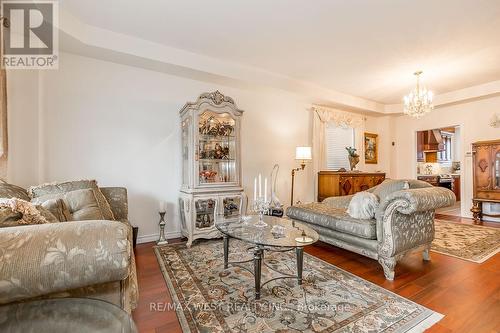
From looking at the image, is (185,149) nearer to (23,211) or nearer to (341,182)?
(23,211)

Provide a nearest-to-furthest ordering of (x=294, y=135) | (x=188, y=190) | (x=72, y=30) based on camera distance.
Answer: (x=72, y=30) → (x=188, y=190) → (x=294, y=135)

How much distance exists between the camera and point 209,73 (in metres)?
3.41

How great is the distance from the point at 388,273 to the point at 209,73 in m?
3.21

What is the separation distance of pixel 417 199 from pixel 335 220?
833 mm

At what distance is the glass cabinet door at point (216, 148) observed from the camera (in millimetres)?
3295

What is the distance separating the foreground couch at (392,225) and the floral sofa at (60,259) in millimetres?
2214

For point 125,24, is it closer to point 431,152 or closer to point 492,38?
point 492,38

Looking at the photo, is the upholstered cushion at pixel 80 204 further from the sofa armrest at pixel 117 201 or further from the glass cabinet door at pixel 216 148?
the glass cabinet door at pixel 216 148

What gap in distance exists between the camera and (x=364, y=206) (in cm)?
247

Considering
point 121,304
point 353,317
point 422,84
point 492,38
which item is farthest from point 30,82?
point 422,84

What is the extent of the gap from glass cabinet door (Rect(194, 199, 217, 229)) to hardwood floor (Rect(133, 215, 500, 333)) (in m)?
0.69

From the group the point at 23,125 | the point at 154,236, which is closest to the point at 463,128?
the point at 154,236

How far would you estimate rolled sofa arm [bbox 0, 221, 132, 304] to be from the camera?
0.72 metres

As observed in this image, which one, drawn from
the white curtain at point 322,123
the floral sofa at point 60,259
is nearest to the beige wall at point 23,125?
the floral sofa at point 60,259
